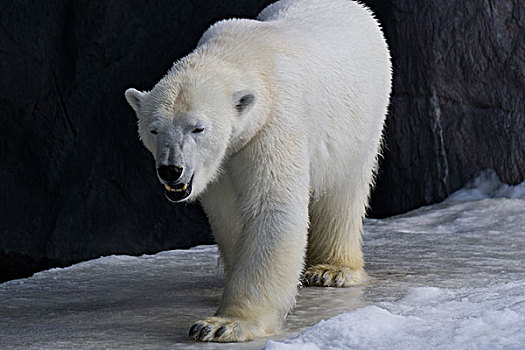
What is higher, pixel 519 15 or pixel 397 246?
pixel 519 15

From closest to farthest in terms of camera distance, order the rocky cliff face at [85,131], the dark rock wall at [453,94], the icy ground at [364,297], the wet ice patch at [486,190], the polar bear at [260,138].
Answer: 1. the icy ground at [364,297]
2. the polar bear at [260,138]
3. the wet ice patch at [486,190]
4. the dark rock wall at [453,94]
5. the rocky cliff face at [85,131]

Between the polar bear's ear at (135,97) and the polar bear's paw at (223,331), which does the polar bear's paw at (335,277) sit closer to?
the polar bear's paw at (223,331)

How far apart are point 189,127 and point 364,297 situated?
1332 millimetres

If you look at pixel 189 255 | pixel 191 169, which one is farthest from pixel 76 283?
pixel 191 169

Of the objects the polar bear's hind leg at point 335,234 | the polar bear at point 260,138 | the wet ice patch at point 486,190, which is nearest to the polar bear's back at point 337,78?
the polar bear at point 260,138

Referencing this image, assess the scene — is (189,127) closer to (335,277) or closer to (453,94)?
(335,277)

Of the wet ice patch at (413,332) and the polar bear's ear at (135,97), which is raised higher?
the polar bear's ear at (135,97)

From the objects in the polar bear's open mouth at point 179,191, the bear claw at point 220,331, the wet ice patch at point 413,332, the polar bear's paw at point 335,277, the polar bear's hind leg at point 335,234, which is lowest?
the bear claw at point 220,331

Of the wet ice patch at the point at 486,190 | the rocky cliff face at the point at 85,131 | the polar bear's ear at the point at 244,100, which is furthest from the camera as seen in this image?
the rocky cliff face at the point at 85,131

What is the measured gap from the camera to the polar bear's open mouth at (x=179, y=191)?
3.52 m

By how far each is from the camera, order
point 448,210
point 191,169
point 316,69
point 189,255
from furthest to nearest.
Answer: point 448,210 → point 189,255 → point 316,69 → point 191,169

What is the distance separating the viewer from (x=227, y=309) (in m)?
3.65

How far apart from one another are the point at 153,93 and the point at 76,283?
174 cm

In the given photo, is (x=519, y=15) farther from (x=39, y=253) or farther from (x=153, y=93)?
(x=39, y=253)
